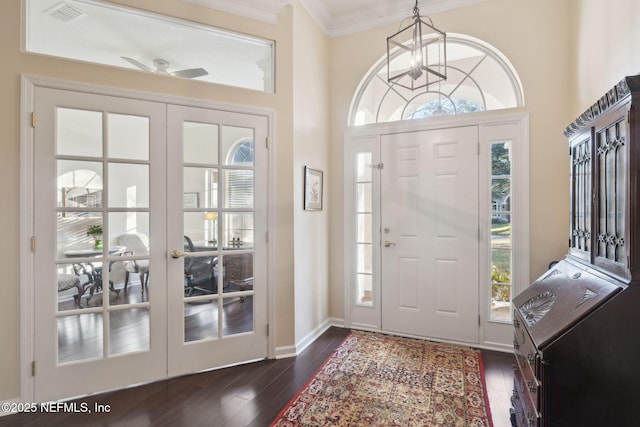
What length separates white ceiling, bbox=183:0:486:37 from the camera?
2.66 m

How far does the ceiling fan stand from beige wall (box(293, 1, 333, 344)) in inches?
32.1

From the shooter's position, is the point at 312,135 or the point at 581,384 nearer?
the point at 581,384

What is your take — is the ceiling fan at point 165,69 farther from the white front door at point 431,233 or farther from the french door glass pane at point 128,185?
the white front door at point 431,233

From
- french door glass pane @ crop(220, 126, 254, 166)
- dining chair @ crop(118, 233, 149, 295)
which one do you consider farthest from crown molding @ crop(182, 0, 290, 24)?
dining chair @ crop(118, 233, 149, 295)

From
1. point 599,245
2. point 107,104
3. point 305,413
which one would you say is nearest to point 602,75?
point 599,245

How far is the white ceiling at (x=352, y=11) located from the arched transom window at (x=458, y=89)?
0.35 meters

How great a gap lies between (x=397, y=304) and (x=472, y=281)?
77cm

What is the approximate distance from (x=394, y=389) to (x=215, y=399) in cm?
125

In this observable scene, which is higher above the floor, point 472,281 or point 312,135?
point 312,135

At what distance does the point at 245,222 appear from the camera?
2617 mm

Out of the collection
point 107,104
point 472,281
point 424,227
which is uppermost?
point 107,104

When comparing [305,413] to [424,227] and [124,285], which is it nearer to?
[124,285]

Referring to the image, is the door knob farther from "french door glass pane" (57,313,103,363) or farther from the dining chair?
"french door glass pane" (57,313,103,363)

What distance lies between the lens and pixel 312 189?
312 cm
